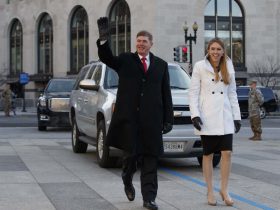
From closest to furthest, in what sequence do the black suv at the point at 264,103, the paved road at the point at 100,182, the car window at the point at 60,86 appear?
the paved road at the point at 100,182 → the car window at the point at 60,86 → the black suv at the point at 264,103

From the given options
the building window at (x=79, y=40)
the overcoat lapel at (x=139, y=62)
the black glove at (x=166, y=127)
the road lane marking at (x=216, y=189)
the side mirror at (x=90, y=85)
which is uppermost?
the building window at (x=79, y=40)

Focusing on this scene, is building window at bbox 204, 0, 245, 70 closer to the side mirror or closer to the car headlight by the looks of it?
the car headlight

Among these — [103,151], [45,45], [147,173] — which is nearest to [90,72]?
[103,151]

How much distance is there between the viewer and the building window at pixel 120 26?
49.4m

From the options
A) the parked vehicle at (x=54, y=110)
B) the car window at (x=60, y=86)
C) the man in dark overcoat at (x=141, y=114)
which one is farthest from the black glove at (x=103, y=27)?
the car window at (x=60, y=86)

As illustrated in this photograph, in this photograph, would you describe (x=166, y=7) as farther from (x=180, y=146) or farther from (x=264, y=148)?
(x=180, y=146)

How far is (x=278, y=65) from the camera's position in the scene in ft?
161

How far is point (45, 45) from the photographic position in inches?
2340

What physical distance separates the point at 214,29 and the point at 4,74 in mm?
25804

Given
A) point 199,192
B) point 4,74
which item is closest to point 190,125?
point 199,192

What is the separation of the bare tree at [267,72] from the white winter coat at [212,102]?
40.7 metres

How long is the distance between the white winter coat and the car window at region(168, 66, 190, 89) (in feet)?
13.5

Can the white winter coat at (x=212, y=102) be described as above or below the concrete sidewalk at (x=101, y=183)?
above

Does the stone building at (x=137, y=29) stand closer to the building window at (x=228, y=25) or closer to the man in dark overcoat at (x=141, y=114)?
the building window at (x=228, y=25)
